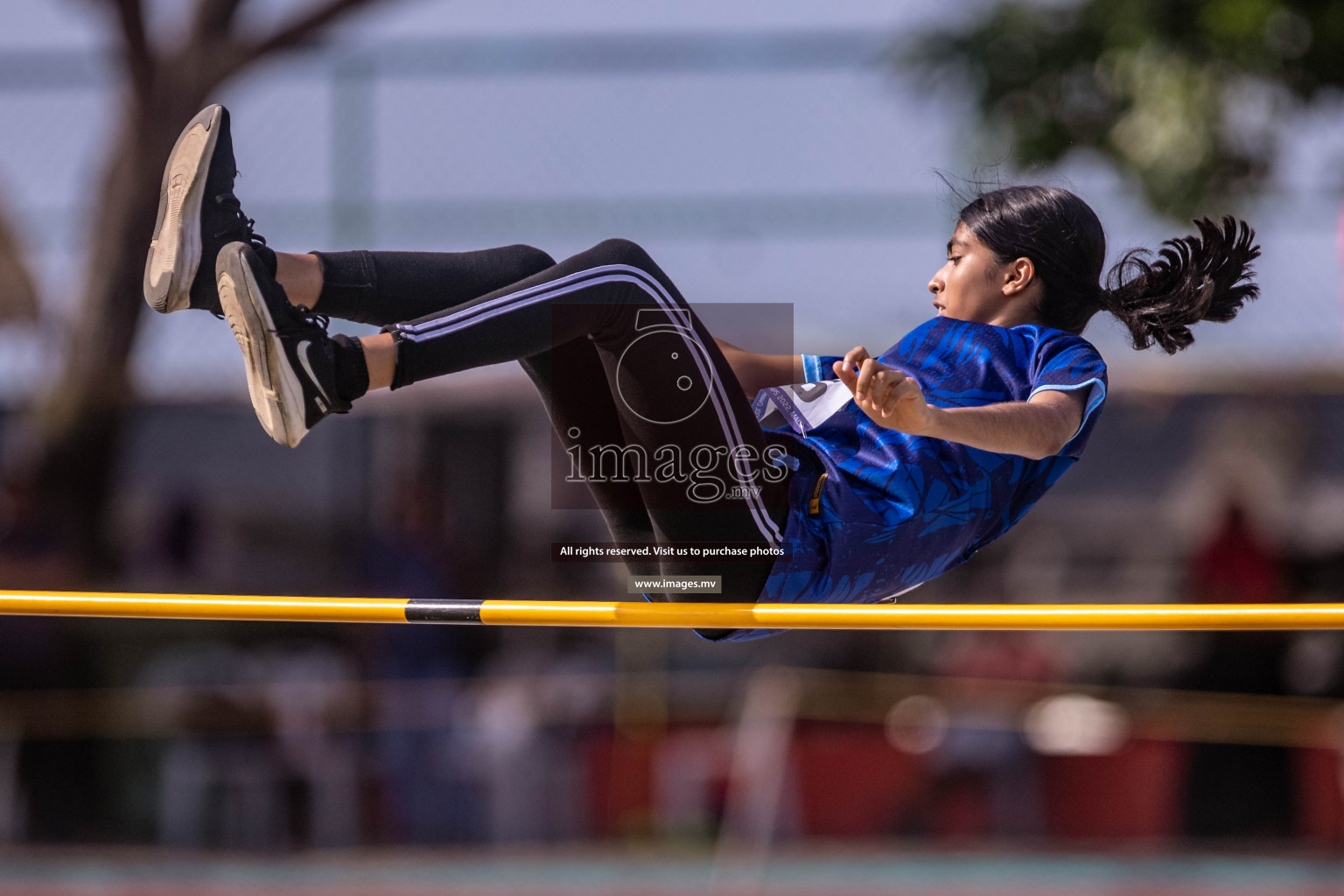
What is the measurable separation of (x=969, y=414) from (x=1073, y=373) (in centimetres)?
30

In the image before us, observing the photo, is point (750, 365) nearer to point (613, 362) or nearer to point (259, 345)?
point (613, 362)

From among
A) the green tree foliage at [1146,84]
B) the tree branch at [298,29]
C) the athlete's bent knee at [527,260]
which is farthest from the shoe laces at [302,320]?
the tree branch at [298,29]

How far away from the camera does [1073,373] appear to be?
2.59 m

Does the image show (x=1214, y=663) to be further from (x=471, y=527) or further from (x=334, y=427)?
(x=334, y=427)

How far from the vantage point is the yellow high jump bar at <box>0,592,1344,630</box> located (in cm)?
268

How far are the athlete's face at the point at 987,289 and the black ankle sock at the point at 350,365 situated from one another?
1139mm

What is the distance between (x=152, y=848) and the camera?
766 cm

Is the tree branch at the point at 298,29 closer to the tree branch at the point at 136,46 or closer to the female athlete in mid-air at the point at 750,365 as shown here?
the tree branch at the point at 136,46

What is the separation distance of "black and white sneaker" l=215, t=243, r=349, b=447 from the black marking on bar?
507 mm

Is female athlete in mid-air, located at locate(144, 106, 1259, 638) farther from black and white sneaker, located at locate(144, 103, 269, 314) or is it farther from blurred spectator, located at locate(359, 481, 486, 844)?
blurred spectator, located at locate(359, 481, 486, 844)

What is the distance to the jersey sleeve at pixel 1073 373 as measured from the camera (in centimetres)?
258

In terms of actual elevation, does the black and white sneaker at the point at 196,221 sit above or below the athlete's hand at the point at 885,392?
above

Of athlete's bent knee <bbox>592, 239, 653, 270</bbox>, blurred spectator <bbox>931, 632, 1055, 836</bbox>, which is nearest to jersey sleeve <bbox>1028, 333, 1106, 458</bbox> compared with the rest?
athlete's bent knee <bbox>592, 239, 653, 270</bbox>

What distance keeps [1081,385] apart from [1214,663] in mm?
5458
